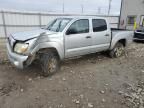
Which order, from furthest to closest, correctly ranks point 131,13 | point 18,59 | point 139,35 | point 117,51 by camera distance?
1. point 131,13
2. point 139,35
3. point 117,51
4. point 18,59

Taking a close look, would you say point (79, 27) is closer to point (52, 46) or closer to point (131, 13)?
point (52, 46)

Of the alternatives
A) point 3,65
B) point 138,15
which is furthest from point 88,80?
point 138,15

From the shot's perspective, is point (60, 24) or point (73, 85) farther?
point (60, 24)

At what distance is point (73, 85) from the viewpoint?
13.0ft

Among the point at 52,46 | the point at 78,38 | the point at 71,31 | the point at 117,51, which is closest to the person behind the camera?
the point at 52,46

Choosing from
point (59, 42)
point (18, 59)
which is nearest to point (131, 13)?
point (59, 42)

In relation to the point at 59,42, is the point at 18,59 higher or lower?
lower

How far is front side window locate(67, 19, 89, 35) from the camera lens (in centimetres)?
467

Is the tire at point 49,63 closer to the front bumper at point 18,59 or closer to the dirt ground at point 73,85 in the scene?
the dirt ground at point 73,85

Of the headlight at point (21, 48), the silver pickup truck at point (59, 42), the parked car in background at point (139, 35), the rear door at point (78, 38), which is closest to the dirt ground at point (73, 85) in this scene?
the silver pickup truck at point (59, 42)

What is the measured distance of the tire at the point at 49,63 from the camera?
4207 millimetres

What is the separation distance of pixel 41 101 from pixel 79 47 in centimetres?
238

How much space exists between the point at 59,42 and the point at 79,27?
39.4 inches

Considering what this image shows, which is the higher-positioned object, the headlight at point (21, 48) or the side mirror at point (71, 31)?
the side mirror at point (71, 31)
